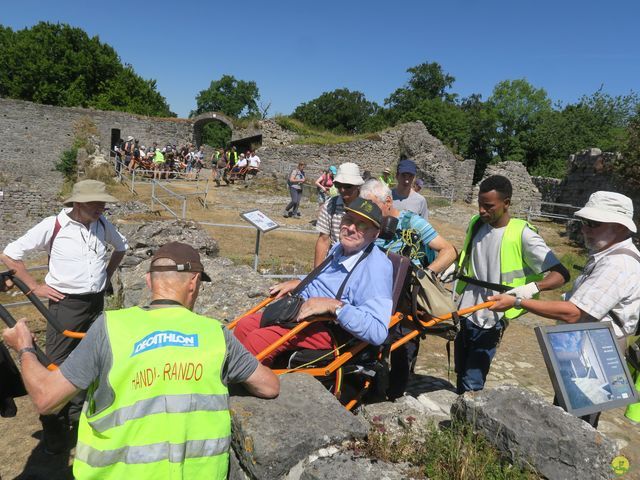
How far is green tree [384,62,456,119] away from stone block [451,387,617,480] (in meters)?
58.6

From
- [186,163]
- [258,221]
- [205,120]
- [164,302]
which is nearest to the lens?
[164,302]

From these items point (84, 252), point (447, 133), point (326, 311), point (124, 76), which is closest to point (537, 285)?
point (326, 311)

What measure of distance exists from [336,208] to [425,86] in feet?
197

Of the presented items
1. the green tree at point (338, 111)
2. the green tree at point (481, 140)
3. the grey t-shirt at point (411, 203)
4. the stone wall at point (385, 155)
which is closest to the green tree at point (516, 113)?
the green tree at point (481, 140)

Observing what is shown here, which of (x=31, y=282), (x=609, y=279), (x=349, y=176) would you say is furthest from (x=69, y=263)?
(x=609, y=279)

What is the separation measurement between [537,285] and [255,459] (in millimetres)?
2131

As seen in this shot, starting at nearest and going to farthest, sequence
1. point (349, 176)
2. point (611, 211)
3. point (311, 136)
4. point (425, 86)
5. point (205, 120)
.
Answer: point (611, 211)
point (349, 176)
point (311, 136)
point (205, 120)
point (425, 86)

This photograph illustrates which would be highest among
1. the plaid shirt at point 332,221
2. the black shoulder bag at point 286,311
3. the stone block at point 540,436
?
the plaid shirt at point 332,221

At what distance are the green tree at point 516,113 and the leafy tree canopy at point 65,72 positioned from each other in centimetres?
3053

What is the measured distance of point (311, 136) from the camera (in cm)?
2634

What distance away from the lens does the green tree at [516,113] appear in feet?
120

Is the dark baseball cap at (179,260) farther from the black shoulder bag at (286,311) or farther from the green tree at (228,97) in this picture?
the green tree at (228,97)

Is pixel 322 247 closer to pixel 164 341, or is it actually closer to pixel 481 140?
pixel 164 341

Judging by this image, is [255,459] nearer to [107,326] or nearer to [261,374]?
[261,374]
